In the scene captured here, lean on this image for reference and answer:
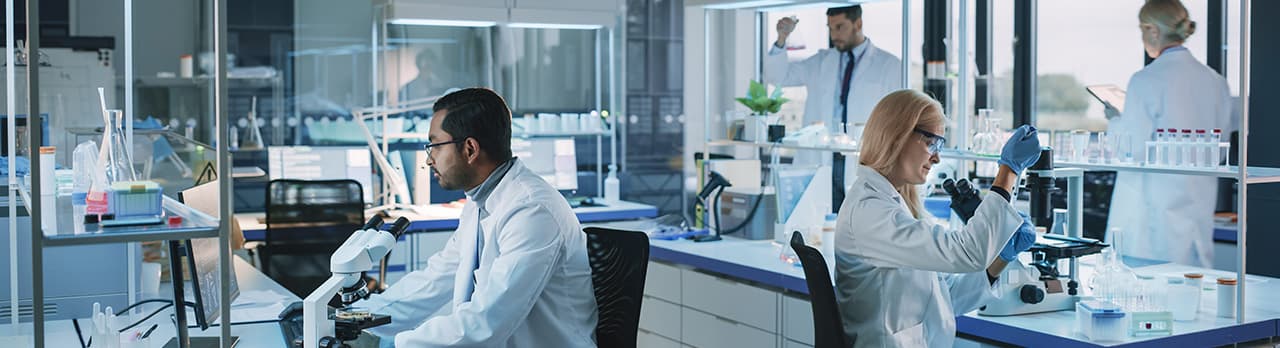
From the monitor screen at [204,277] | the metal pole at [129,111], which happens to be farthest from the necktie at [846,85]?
the monitor screen at [204,277]

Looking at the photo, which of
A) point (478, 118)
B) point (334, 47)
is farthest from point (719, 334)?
point (334, 47)

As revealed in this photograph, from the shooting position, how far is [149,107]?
735cm

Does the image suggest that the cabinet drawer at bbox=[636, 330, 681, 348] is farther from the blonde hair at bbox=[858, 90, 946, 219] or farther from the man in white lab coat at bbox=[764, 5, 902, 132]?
the blonde hair at bbox=[858, 90, 946, 219]

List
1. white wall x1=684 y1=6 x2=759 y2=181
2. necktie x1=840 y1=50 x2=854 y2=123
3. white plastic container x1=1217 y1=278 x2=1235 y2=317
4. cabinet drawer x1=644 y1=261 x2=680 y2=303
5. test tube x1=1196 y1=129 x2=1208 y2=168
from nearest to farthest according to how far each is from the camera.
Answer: white plastic container x1=1217 y1=278 x2=1235 y2=317, test tube x1=1196 y1=129 x2=1208 y2=168, cabinet drawer x1=644 y1=261 x2=680 y2=303, necktie x1=840 y1=50 x2=854 y2=123, white wall x1=684 y1=6 x2=759 y2=181

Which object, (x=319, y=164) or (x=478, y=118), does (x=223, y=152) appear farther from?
(x=319, y=164)

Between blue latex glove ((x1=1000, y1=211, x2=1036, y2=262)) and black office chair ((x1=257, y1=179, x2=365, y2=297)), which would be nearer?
blue latex glove ((x1=1000, y1=211, x2=1036, y2=262))

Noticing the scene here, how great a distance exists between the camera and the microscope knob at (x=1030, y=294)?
280 centimetres

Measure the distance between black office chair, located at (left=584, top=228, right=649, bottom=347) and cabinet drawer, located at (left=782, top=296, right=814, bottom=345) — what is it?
82 cm

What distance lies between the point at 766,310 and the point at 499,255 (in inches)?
53.5

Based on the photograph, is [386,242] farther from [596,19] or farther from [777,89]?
[596,19]

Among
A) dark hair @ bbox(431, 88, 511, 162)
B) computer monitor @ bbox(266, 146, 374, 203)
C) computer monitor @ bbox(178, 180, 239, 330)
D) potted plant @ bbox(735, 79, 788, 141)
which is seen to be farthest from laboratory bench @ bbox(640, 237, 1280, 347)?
computer monitor @ bbox(266, 146, 374, 203)

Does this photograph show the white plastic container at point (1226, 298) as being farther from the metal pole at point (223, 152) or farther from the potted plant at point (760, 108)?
the metal pole at point (223, 152)

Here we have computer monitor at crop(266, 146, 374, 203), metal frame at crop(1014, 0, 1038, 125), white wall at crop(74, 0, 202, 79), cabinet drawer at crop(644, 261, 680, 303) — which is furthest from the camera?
white wall at crop(74, 0, 202, 79)

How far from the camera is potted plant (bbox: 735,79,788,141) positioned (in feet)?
15.4
